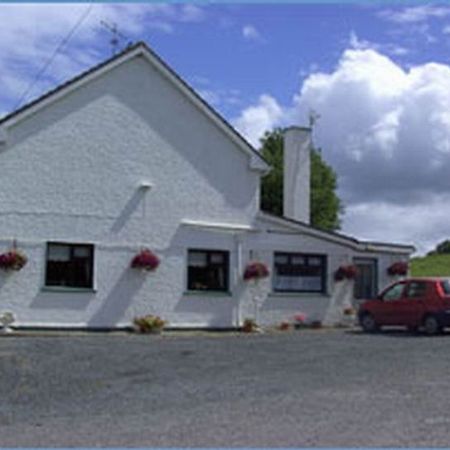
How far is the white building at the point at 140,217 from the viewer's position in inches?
1032

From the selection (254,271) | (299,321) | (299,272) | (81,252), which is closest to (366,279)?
(299,272)

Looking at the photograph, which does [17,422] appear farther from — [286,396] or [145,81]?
[145,81]

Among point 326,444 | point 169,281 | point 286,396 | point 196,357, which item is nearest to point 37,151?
point 169,281

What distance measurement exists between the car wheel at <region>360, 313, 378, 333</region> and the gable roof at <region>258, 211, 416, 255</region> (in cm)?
335

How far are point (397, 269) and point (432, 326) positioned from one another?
6314 mm

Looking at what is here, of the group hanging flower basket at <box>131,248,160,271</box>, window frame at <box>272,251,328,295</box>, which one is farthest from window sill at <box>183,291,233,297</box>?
window frame at <box>272,251,328,295</box>

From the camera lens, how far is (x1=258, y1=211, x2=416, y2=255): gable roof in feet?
99.1

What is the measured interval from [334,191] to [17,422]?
45.4m

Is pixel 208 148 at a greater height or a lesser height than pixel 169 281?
greater

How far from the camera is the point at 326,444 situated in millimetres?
9734

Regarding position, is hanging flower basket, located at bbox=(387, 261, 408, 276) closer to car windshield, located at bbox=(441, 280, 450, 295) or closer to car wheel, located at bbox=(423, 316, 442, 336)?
car windshield, located at bbox=(441, 280, 450, 295)

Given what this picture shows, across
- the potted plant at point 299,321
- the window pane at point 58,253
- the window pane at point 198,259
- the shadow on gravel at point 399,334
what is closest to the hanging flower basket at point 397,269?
the potted plant at point 299,321

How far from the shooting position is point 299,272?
30844 millimetres

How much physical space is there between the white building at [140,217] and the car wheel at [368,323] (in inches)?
88.6
